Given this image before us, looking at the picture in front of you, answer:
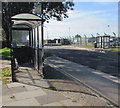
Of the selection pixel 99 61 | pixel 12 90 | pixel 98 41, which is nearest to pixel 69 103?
pixel 12 90

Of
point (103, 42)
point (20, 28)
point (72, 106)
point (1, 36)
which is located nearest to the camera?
point (72, 106)

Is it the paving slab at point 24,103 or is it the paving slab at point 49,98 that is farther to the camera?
the paving slab at point 49,98

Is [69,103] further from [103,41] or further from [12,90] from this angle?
[103,41]

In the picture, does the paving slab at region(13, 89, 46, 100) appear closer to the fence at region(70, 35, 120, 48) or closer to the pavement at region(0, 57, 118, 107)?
the pavement at region(0, 57, 118, 107)

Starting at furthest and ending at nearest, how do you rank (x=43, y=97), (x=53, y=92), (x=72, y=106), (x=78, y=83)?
(x=78, y=83) < (x=53, y=92) < (x=43, y=97) < (x=72, y=106)

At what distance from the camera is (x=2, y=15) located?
1995 centimetres

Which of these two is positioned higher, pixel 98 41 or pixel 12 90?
pixel 98 41

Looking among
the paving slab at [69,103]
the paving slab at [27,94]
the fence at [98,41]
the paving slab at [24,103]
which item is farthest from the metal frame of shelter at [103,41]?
the paving slab at [24,103]

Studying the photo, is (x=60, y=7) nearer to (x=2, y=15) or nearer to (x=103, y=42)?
(x=2, y=15)

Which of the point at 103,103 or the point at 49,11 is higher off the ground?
the point at 49,11

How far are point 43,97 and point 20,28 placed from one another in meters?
7.44

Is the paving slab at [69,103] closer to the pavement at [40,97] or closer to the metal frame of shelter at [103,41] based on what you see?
the pavement at [40,97]

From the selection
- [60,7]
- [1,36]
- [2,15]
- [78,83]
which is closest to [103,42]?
[60,7]

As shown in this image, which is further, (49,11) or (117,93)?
(49,11)
